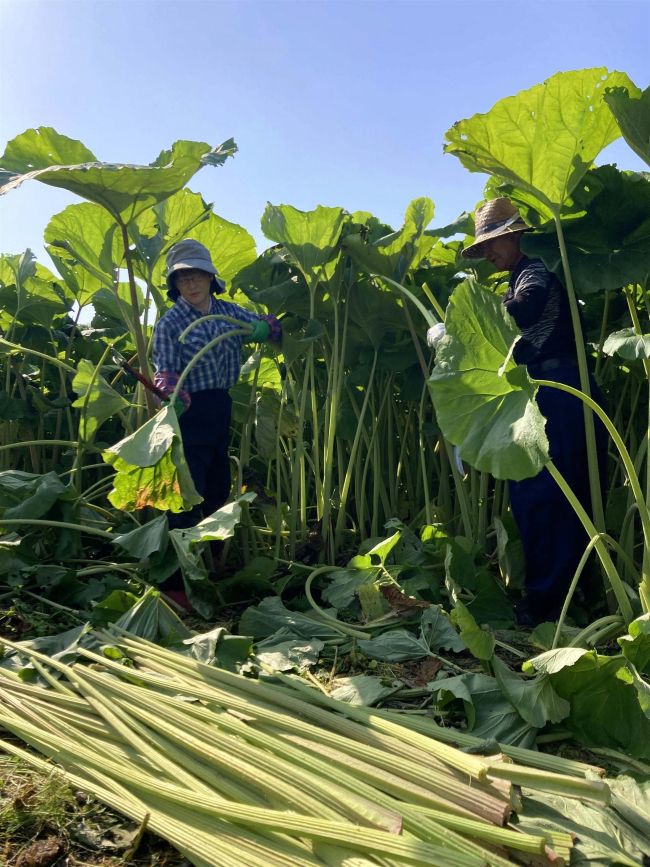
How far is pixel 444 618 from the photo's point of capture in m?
2.66

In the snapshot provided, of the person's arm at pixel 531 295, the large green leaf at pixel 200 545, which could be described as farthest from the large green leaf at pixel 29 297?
the person's arm at pixel 531 295

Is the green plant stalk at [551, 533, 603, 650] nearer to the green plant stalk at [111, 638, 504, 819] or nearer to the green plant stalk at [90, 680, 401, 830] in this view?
the green plant stalk at [111, 638, 504, 819]

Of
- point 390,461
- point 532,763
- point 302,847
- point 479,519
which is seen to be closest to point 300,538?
point 390,461

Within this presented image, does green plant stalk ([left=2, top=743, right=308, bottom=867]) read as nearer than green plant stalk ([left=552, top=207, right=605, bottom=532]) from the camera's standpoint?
Yes

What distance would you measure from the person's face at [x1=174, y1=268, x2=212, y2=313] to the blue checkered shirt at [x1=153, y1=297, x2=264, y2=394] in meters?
0.04

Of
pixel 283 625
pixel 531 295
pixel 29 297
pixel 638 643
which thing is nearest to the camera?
pixel 638 643

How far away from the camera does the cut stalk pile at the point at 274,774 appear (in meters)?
1.32

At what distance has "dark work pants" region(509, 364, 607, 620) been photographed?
2941 millimetres

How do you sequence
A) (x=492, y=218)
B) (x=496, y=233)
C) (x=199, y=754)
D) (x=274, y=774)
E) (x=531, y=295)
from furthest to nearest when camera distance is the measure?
(x=492, y=218), (x=496, y=233), (x=531, y=295), (x=199, y=754), (x=274, y=774)

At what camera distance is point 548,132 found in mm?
2512

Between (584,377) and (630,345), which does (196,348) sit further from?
(630,345)

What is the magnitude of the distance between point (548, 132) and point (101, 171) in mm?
1826

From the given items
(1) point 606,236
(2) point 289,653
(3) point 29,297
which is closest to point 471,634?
(2) point 289,653

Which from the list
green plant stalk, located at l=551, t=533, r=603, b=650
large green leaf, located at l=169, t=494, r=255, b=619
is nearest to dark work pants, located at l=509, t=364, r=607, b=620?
green plant stalk, located at l=551, t=533, r=603, b=650
